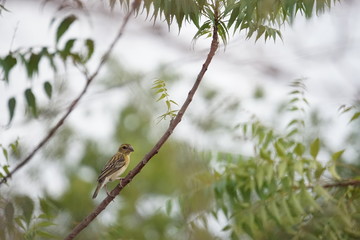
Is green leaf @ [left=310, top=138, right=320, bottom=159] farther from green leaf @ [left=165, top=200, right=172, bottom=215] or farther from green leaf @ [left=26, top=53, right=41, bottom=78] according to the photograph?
green leaf @ [left=26, top=53, right=41, bottom=78]

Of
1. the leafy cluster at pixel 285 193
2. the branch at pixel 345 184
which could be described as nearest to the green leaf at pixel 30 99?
the leafy cluster at pixel 285 193

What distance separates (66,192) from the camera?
12969 mm

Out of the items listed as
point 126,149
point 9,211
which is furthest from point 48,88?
point 126,149

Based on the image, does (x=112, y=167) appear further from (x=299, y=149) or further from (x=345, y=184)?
(x=345, y=184)

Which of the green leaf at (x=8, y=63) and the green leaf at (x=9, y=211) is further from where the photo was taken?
the green leaf at (x=8, y=63)

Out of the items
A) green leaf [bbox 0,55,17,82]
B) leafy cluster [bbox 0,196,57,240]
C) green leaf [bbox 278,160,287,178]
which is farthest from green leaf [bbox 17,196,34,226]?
green leaf [bbox 278,160,287,178]

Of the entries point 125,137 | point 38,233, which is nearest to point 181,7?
point 38,233

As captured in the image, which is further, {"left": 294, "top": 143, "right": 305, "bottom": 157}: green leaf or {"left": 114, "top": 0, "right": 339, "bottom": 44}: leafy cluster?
{"left": 294, "top": 143, "right": 305, "bottom": 157}: green leaf

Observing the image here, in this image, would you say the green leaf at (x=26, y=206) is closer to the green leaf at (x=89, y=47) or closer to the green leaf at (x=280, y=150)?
the green leaf at (x=89, y=47)

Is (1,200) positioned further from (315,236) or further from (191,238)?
(315,236)

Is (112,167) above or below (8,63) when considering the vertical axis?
below

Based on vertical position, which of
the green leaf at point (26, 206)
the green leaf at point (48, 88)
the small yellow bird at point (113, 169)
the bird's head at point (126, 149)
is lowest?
the small yellow bird at point (113, 169)

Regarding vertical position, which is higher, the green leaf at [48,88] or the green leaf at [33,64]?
the green leaf at [33,64]

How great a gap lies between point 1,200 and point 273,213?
227 centimetres
